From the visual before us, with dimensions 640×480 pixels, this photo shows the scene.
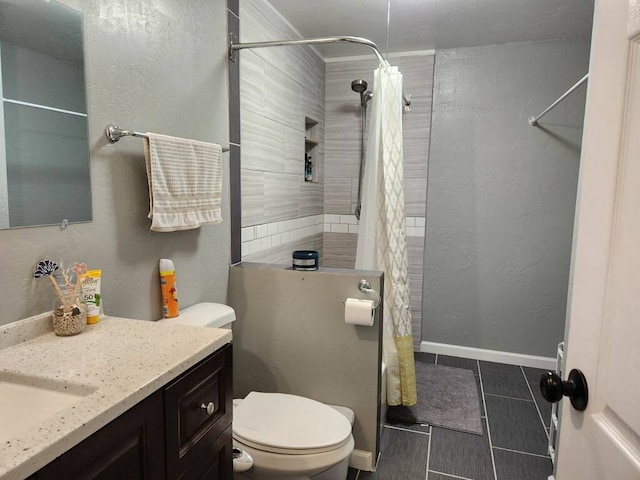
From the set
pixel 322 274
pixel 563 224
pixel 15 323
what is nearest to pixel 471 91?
pixel 563 224

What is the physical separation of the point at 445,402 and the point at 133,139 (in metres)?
2.31

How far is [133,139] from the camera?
138 cm

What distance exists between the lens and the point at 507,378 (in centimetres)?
296

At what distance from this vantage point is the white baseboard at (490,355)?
10.3ft

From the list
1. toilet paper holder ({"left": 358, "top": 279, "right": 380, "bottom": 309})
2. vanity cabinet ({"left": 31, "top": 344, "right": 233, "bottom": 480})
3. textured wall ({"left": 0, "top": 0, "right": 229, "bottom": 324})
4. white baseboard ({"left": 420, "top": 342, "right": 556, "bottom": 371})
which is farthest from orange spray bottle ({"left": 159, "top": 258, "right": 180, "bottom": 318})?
white baseboard ({"left": 420, "top": 342, "right": 556, "bottom": 371})

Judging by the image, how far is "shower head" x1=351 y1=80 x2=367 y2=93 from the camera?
118 inches

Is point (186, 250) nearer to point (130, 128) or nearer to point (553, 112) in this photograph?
point (130, 128)

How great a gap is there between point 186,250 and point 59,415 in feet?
3.35

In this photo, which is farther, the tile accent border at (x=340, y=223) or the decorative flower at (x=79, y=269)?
the tile accent border at (x=340, y=223)

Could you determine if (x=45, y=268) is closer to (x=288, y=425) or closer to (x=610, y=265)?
(x=288, y=425)

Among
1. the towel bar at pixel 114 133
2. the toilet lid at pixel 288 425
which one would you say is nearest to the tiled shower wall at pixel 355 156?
the toilet lid at pixel 288 425

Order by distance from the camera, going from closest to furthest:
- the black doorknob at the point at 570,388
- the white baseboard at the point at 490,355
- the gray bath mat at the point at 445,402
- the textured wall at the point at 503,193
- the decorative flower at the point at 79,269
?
the black doorknob at the point at 570,388, the decorative flower at the point at 79,269, the gray bath mat at the point at 445,402, the textured wall at the point at 503,193, the white baseboard at the point at 490,355

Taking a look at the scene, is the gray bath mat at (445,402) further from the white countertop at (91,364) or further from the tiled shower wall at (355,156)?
the white countertop at (91,364)

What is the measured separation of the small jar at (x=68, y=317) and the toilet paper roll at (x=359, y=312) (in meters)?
1.05
